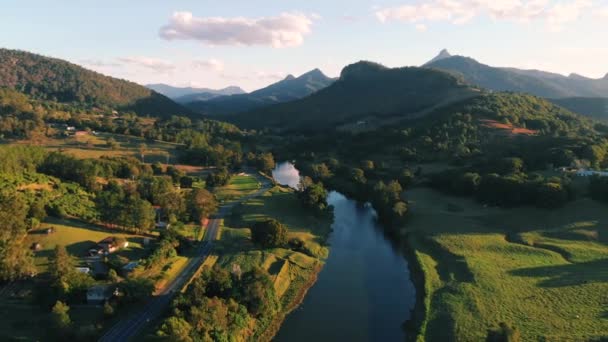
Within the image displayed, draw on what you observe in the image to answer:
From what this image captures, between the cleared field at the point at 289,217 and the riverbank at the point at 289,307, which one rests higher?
the cleared field at the point at 289,217

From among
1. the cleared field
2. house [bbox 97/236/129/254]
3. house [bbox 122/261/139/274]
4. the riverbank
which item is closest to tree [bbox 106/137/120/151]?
the cleared field

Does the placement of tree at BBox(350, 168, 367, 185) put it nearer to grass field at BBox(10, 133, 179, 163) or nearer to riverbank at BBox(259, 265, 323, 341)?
riverbank at BBox(259, 265, 323, 341)

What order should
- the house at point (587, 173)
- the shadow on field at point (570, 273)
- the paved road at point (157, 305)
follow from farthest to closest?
the house at point (587, 173), the shadow on field at point (570, 273), the paved road at point (157, 305)

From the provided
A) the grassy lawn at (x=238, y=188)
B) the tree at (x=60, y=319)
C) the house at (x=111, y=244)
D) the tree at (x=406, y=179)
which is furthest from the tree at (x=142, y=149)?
the tree at (x=60, y=319)

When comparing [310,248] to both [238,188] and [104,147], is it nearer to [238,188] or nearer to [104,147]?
[238,188]

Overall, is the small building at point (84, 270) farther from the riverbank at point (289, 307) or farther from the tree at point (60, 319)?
the riverbank at point (289, 307)

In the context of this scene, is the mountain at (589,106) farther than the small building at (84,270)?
Yes

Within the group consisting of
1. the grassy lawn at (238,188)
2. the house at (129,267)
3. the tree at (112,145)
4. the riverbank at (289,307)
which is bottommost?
the riverbank at (289,307)

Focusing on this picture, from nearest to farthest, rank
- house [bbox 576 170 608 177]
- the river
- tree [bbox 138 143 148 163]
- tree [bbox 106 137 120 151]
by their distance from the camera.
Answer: the river → house [bbox 576 170 608 177] → tree [bbox 138 143 148 163] → tree [bbox 106 137 120 151]
